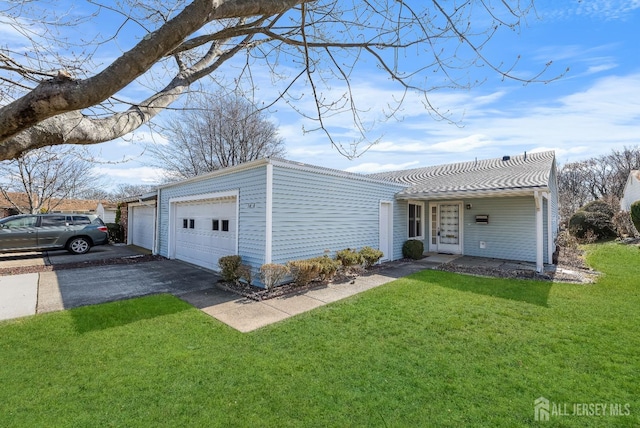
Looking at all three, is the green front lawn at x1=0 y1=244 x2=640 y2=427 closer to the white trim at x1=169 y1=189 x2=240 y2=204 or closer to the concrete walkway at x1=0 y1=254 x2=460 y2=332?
the concrete walkway at x1=0 y1=254 x2=460 y2=332

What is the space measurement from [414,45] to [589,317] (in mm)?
5220

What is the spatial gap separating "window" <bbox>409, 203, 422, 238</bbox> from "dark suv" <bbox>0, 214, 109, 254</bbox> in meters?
13.3

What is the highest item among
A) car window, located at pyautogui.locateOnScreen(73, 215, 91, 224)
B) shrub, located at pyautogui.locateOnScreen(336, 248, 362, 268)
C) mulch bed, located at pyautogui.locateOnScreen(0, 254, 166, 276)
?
car window, located at pyautogui.locateOnScreen(73, 215, 91, 224)

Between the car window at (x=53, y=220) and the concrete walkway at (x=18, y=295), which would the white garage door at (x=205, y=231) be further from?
the car window at (x=53, y=220)

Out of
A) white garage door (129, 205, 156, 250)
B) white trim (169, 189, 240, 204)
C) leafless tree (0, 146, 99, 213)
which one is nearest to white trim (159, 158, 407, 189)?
white trim (169, 189, 240, 204)

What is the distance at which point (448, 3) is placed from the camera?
10.5ft

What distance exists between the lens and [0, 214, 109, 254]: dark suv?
10.8 metres

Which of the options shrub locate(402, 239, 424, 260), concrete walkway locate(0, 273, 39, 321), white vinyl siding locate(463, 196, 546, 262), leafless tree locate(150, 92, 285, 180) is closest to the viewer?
concrete walkway locate(0, 273, 39, 321)

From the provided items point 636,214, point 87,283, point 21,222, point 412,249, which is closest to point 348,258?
point 412,249

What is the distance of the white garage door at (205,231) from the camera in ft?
28.2

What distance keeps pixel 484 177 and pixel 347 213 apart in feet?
20.2

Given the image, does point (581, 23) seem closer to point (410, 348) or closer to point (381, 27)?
point (381, 27)

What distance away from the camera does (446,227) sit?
1238 centimetres

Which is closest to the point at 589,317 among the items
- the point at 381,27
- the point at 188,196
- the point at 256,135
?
the point at 381,27
